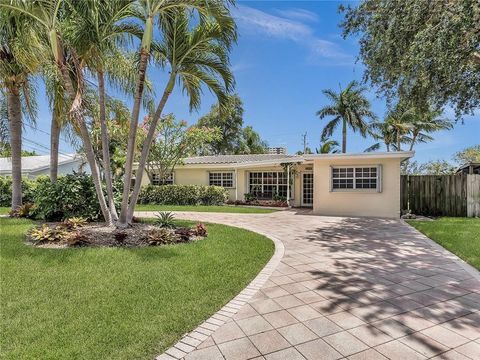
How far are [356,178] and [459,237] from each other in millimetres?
5925

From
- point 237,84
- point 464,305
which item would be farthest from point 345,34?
point 464,305

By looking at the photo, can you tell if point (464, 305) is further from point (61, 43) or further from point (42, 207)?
point (42, 207)

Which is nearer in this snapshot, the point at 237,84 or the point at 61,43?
the point at 61,43

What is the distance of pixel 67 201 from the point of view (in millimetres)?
9414

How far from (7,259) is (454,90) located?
41.1ft

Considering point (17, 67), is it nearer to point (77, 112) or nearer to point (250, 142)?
point (77, 112)

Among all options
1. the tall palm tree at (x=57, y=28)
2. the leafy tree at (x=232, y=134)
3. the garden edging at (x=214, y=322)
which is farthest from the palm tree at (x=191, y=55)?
the leafy tree at (x=232, y=134)

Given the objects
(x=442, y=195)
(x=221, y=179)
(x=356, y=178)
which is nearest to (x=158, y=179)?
(x=221, y=179)

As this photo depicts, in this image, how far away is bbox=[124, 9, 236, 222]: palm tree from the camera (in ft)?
26.9

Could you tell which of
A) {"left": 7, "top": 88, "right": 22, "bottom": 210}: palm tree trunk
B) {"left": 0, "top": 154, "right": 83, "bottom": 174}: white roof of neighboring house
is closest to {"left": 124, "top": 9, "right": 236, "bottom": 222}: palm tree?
{"left": 7, "top": 88, "right": 22, "bottom": 210}: palm tree trunk

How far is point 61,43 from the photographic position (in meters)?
7.81

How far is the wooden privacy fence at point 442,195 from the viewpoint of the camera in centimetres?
1409

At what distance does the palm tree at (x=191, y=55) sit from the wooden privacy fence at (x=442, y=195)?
11.0 meters

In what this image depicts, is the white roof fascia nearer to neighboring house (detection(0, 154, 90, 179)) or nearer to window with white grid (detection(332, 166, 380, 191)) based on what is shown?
window with white grid (detection(332, 166, 380, 191))
